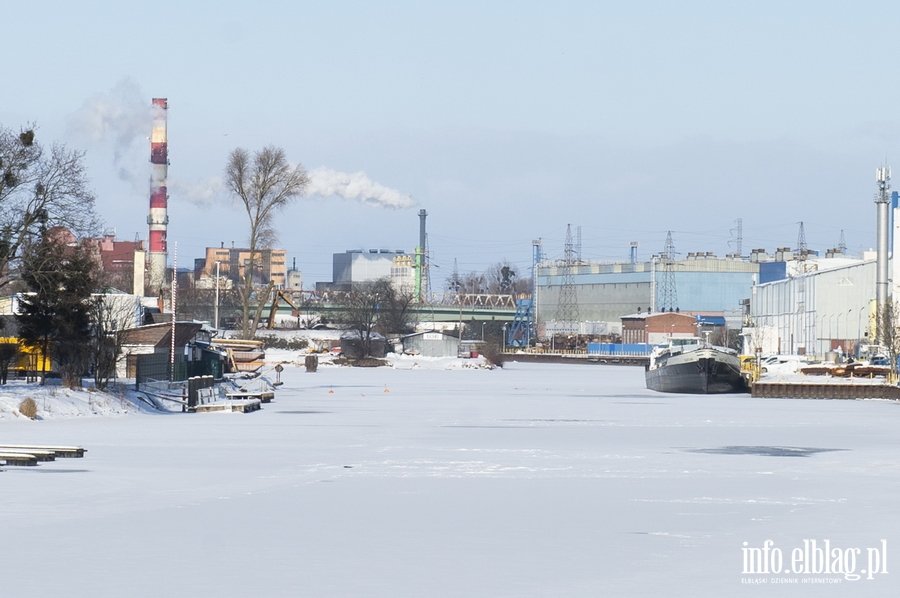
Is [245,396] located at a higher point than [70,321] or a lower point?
lower

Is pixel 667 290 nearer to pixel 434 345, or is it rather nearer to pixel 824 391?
pixel 434 345

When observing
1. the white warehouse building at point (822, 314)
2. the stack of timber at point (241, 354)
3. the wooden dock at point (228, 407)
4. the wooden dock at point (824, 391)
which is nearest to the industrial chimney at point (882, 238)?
the white warehouse building at point (822, 314)

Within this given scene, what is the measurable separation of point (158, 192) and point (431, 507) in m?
99.1

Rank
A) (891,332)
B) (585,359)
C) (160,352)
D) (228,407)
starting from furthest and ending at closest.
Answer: (585,359)
(891,332)
(160,352)
(228,407)

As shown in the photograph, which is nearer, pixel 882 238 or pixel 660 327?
pixel 882 238

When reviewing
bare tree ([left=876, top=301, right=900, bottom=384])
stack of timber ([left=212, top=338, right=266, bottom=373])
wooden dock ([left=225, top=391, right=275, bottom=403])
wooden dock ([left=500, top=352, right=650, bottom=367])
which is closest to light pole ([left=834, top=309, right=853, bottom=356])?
bare tree ([left=876, top=301, right=900, bottom=384])

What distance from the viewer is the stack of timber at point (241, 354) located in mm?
78188

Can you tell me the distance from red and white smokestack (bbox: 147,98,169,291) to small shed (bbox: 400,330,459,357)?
Answer: 30.4m

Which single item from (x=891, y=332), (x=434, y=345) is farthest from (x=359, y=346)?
(x=891, y=332)

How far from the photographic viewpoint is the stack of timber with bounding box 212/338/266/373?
78.2 meters

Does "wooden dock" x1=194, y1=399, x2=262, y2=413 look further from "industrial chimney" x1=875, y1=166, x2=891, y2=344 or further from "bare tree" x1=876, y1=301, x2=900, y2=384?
"industrial chimney" x1=875, y1=166, x2=891, y2=344

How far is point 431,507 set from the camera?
17.9m

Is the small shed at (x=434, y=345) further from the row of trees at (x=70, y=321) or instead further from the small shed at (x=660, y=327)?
the row of trees at (x=70, y=321)

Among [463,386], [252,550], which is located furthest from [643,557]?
[463,386]
